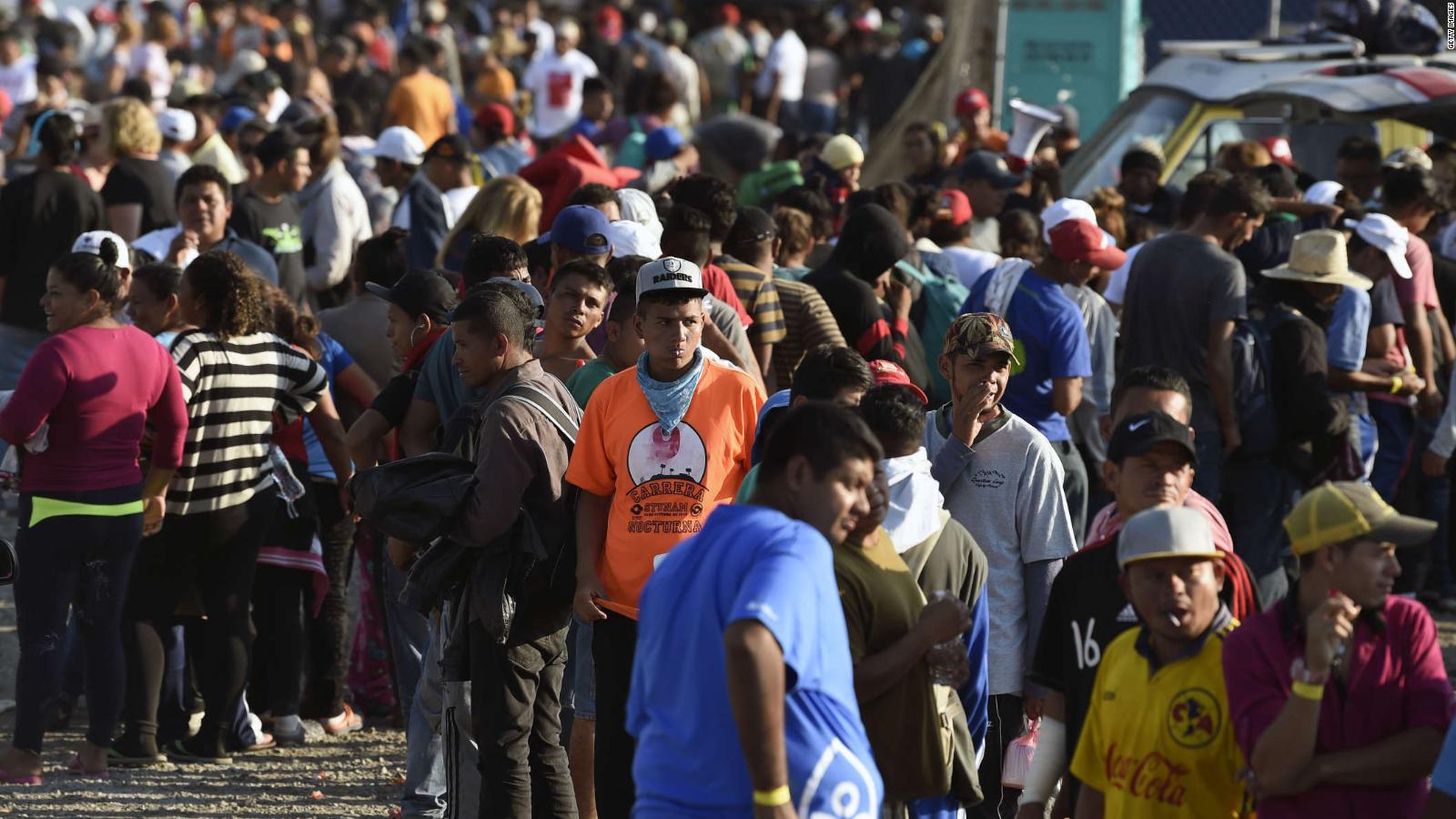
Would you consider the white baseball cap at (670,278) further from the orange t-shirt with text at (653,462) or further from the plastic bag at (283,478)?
the plastic bag at (283,478)

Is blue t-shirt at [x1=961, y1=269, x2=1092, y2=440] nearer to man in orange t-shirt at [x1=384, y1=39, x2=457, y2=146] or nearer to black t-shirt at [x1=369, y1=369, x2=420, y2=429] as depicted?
black t-shirt at [x1=369, y1=369, x2=420, y2=429]

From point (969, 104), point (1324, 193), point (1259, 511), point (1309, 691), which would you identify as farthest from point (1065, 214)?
point (969, 104)

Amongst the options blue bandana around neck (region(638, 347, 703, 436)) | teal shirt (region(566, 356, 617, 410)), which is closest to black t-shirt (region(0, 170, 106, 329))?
teal shirt (region(566, 356, 617, 410))

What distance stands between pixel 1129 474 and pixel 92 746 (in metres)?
4.13

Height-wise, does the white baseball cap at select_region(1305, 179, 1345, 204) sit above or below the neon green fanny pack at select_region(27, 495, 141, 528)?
above

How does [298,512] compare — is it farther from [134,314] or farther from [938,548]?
[938,548]

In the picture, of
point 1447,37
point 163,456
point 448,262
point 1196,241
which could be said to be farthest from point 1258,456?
point 1447,37

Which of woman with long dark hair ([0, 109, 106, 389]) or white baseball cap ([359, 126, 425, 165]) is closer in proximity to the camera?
woman with long dark hair ([0, 109, 106, 389])

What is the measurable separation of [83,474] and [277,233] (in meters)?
3.00

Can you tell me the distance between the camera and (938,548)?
15.0 ft

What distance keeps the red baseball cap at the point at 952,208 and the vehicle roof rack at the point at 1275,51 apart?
421cm

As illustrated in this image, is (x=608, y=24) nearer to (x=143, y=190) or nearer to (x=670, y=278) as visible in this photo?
(x=143, y=190)

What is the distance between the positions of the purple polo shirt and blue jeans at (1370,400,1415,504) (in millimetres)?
5866

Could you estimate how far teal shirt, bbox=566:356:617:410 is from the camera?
5969mm
